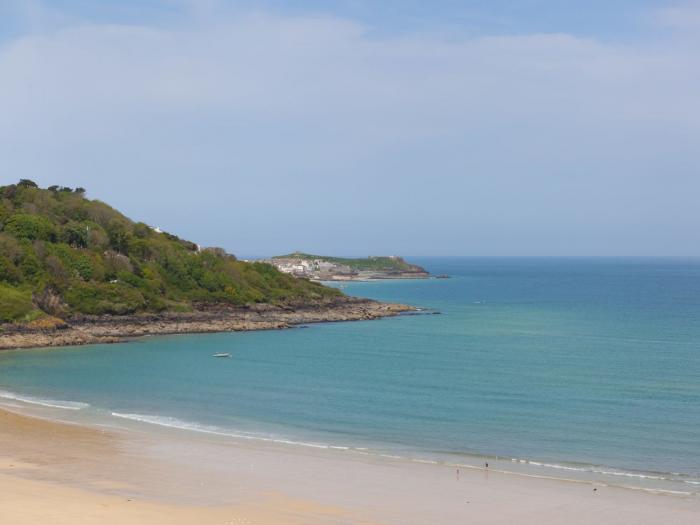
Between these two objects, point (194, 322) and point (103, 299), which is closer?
point (103, 299)

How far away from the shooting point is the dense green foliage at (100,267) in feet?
201

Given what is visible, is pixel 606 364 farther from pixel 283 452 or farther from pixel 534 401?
pixel 283 452

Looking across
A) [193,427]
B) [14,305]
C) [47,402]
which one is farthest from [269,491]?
[14,305]

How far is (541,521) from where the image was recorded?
17.8 meters

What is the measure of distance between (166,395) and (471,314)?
51661 mm

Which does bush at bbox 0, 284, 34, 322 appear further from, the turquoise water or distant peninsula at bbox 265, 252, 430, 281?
distant peninsula at bbox 265, 252, 430, 281

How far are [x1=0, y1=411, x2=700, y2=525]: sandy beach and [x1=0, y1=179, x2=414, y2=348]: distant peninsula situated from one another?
31.9 metres

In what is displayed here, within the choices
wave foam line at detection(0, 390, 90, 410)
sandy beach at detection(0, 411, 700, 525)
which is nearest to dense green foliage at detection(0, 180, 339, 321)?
wave foam line at detection(0, 390, 90, 410)

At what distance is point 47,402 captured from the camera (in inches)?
1314

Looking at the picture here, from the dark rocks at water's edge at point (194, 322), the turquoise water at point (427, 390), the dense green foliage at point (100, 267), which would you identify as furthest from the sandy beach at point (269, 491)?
the dense green foliage at point (100, 267)

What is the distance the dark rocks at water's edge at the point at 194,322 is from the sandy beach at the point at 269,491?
30.1 metres

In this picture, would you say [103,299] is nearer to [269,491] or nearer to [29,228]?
[29,228]

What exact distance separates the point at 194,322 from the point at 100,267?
9.79m

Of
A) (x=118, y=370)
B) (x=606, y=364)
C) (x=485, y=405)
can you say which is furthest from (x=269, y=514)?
(x=606, y=364)
